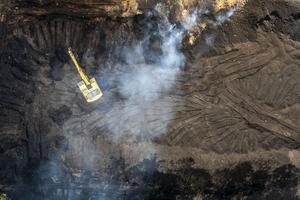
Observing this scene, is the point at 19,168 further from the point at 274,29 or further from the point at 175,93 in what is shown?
the point at 274,29

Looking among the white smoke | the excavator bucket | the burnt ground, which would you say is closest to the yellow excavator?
the excavator bucket

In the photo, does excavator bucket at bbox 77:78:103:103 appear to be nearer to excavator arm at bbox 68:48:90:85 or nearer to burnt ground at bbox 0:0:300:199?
excavator arm at bbox 68:48:90:85

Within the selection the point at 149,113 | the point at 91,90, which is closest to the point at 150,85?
the point at 149,113

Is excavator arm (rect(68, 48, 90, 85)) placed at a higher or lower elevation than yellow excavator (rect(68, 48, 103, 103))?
higher

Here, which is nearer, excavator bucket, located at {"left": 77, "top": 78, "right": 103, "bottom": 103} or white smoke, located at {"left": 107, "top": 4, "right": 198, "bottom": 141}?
excavator bucket, located at {"left": 77, "top": 78, "right": 103, "bottom": 103}

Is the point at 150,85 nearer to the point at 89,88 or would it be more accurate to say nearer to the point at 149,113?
the point at 149,113

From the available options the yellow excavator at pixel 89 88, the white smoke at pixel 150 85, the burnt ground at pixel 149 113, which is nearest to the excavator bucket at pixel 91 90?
the yellow excavator at pixel 89 88

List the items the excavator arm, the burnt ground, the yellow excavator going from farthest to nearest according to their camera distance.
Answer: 1. the burnt ground
2. the yellow excavator
3. the excavator arm

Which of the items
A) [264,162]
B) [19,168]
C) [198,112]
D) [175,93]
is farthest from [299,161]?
[19,168]
